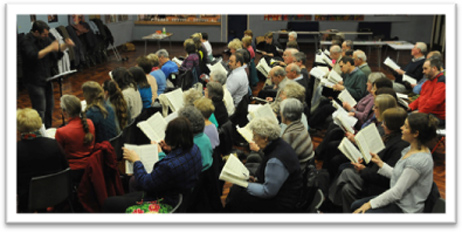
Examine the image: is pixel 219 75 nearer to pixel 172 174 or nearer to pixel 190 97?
pixel 190 97

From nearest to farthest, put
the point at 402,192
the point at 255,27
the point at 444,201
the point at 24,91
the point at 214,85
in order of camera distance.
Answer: the point at 444,201
the point at 402,192
the point at 214,85
the point at 24,91
the point at 255,27

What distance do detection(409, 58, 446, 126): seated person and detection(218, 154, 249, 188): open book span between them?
313 cm

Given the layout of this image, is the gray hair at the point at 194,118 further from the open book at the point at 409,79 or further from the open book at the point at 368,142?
the open book at the point at 409,79

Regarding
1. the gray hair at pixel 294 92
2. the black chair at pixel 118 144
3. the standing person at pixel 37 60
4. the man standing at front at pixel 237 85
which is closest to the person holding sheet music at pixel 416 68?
the man standing at front at pixel 237 85

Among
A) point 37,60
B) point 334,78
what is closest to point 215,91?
point 334,78

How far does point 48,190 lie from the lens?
10.4 ft

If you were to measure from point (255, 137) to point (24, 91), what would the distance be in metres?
7.22

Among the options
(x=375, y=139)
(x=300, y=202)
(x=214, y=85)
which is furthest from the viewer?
(x=214, y=85)

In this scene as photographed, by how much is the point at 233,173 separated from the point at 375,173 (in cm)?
122

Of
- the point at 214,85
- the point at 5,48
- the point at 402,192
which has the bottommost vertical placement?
the point at 402,192
